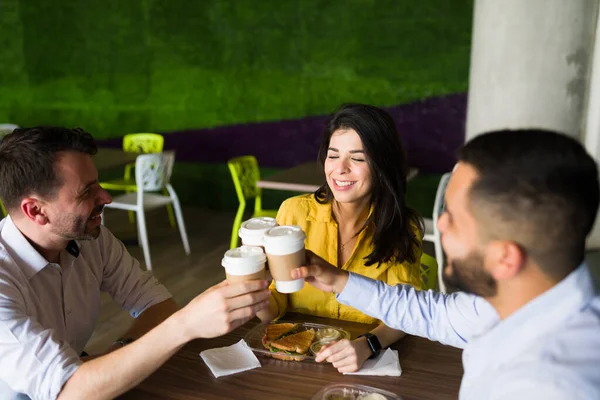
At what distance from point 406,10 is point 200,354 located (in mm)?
4519

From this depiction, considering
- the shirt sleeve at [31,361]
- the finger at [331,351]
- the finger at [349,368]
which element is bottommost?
the finger at [349,368]

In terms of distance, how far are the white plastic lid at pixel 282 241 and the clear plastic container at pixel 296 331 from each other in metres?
0.35

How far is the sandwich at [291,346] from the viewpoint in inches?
56.7

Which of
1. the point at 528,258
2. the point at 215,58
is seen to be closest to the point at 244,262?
the point at 528,258

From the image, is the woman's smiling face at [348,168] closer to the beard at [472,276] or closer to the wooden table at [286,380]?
the wooden table at [286,380]

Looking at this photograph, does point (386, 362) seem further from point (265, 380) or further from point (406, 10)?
point (406, 10)

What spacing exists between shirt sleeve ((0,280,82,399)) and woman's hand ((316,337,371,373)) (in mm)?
647

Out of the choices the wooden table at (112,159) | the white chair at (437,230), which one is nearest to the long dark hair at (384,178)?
the white chair at (437,230)

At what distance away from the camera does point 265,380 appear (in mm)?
1348

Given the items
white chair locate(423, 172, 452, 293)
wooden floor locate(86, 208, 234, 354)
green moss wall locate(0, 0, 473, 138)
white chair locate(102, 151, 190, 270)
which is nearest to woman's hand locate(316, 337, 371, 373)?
white chair locate(423, 172, 452, 293)

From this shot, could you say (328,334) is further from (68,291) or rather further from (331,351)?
(68,291)

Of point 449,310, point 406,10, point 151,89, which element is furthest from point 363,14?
point 449,310

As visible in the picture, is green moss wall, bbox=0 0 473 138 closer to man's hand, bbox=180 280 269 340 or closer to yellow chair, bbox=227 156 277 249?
yellow chair, bbox=227 156 277 249

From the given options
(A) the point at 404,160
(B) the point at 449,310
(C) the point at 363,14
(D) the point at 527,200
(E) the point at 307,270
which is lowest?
(B) the point at 449,310
